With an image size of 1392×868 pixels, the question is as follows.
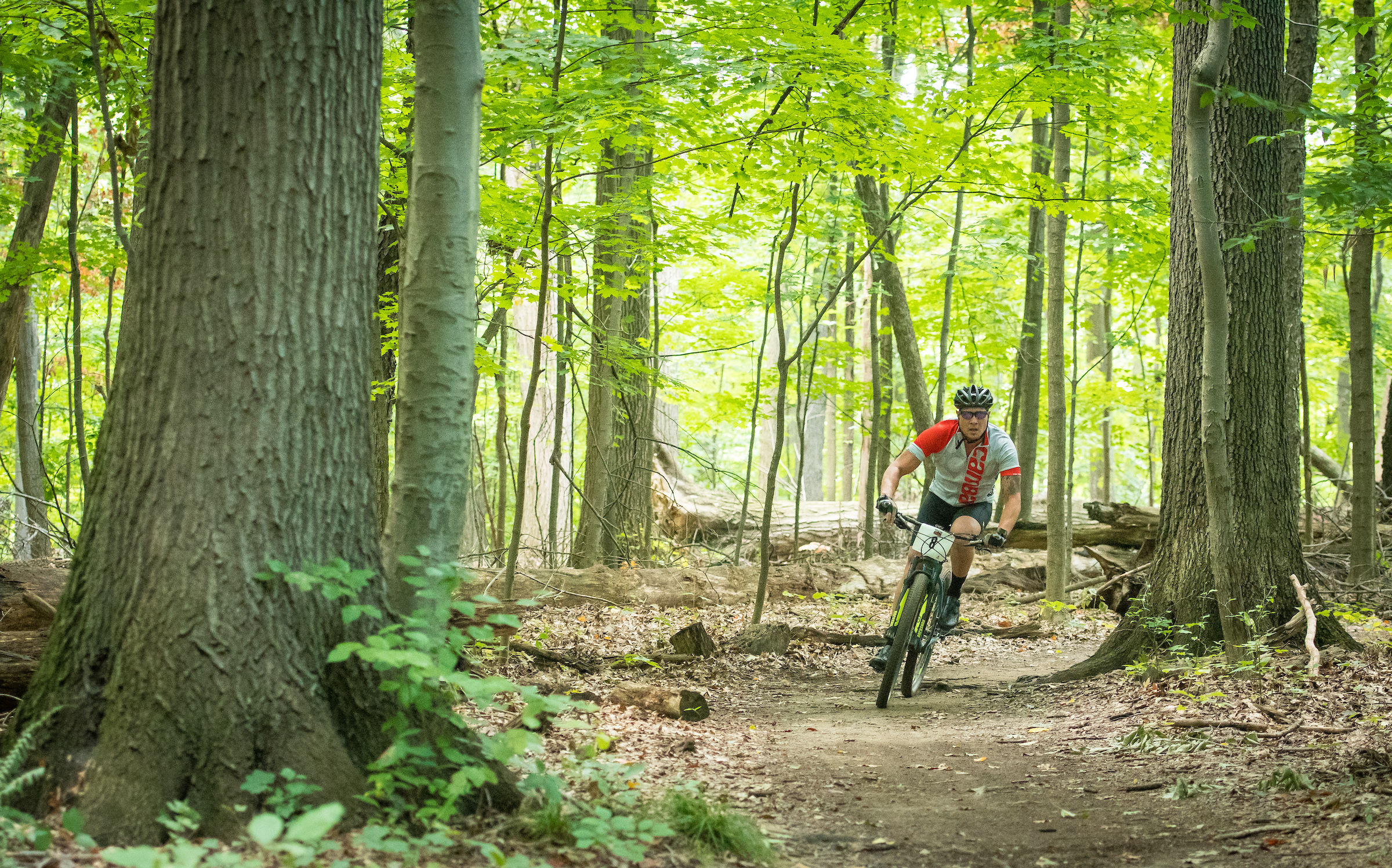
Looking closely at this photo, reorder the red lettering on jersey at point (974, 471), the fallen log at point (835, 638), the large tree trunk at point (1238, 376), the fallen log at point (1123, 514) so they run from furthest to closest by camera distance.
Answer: the fallen log at point (1123, 514), the fallen log at point (835, 638), the red lettering on jersey at point (974, 471), the large tree trunk at point (1238, 376)

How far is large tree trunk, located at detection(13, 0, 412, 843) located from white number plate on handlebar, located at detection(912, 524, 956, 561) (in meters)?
4.16

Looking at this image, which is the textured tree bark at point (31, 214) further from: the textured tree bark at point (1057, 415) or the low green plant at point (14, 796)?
the textured tree bark at point (1057, 415)

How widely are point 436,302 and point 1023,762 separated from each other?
3.61 meters

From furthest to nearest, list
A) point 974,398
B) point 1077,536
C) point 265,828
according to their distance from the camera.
Answer: 1. point 1077,536
2. point 974,398
3. point 265,828

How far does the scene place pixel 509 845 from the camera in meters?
2.73

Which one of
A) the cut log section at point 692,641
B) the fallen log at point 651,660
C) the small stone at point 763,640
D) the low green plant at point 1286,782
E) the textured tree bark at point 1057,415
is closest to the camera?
the low green plant at point 1286,782

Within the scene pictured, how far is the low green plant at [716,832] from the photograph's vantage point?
3002 millimetres

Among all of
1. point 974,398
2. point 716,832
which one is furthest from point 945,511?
point 716,832

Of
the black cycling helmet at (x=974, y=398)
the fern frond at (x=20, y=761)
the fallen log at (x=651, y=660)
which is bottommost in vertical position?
the fallen log at (x=651, y=660)

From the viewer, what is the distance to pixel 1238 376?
5.98 meters

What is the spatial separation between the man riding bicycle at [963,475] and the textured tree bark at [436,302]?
325cm

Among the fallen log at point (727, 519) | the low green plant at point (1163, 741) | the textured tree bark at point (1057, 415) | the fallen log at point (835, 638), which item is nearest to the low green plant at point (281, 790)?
the low green plant at point (1163, 741)

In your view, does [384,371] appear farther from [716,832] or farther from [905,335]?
[905,335]

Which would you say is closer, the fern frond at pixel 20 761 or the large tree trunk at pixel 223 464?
the fern frond at pixel 20 761
